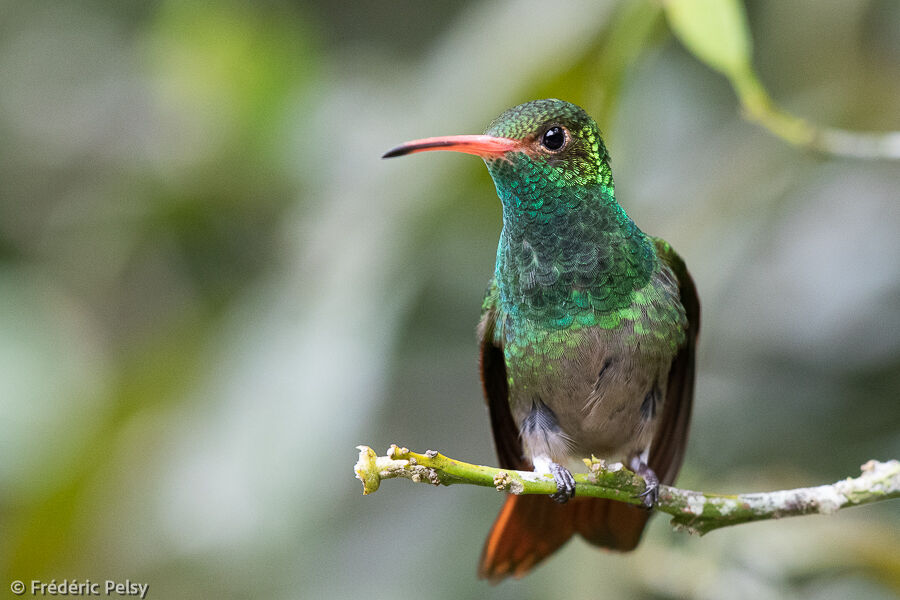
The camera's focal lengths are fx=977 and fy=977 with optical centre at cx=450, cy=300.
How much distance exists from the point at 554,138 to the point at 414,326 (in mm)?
1536

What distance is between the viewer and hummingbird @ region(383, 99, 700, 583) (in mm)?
1711

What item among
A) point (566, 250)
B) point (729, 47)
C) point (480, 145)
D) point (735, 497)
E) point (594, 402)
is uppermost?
point (729, 47)

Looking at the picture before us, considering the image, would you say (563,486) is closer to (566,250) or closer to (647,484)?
(647,484)

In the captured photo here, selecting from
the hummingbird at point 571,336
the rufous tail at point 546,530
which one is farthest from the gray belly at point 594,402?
the rufous tail at point 546,530

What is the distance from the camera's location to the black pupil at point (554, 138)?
1683 millimetres

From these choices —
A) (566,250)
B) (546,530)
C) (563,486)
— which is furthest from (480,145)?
(546,530)

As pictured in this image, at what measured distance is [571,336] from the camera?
1.86 metres

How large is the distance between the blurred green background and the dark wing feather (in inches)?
12.7

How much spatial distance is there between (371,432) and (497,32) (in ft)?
4.11

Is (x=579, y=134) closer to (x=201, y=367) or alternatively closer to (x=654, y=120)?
(x=654, y=120)

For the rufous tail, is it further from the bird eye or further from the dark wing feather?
the bird eye

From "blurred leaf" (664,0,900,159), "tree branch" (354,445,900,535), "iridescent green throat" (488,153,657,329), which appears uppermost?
"blurred leaf" (664,0,900,159)

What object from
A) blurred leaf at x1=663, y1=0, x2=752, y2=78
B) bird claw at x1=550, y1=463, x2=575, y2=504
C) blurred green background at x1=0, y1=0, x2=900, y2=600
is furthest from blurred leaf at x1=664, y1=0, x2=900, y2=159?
bird claw at x1=550, y1=463, x2=575, y2=504

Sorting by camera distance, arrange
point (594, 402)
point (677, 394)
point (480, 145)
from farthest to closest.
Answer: point (677, 394) < point (594, 402) < point (480, 145)
